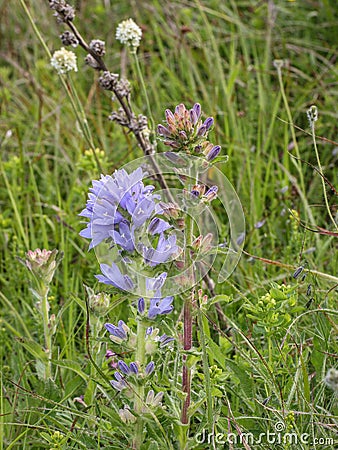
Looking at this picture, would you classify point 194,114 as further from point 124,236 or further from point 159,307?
point 159,307

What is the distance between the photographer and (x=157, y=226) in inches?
57.0

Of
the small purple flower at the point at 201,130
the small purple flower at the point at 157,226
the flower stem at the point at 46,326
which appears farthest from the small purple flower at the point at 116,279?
the flower stem at the point at 46,326

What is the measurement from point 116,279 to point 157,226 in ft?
0.47

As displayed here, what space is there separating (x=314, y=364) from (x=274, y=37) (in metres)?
2.54

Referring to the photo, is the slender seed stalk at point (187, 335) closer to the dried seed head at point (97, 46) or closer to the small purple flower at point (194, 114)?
the small purple flower at point (194, 114)

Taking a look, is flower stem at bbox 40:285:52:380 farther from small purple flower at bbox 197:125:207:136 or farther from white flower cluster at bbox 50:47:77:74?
white flower cluster at bbox 50:47:77:74

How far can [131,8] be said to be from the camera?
4.41m

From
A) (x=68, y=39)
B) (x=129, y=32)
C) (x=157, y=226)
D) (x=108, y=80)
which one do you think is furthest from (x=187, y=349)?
(x=129, y=32)

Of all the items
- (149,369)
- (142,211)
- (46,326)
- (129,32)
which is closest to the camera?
(142,211)

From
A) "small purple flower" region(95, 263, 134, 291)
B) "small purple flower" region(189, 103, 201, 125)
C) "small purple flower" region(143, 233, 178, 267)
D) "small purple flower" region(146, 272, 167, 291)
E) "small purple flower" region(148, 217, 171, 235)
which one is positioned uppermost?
"small purple flower" region(189, 103, 201, 125)

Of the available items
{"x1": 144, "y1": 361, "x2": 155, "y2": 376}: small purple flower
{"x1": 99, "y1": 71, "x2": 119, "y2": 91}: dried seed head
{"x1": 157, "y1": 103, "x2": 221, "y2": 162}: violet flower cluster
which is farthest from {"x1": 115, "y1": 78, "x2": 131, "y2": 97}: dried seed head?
{"x1": 144, "y1": 361, "x2": 155, "y2": 376}: small purple flower

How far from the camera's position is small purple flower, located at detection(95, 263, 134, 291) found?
1.46m

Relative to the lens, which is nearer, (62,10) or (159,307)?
(159,307)

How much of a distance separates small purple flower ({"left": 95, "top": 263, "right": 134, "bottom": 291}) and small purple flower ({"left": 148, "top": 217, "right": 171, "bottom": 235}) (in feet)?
0.37
